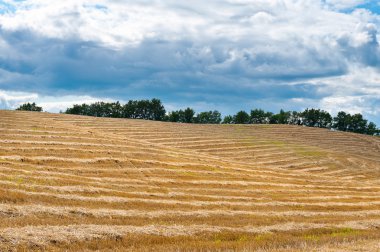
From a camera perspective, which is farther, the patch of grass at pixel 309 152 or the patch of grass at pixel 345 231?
the patch of grass at pixel 309 152

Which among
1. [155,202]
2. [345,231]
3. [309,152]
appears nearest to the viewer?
[345,231]

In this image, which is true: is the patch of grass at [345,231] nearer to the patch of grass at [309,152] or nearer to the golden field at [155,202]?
the golden field at [155,202]

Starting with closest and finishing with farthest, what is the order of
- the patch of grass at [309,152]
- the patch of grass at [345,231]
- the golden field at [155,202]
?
the golden field at [155,202]
the patch of grass at [345,231]
the patch of grass at [309,152]

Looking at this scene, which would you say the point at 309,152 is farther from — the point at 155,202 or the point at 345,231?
the point at 345,231

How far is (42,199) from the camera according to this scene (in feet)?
100

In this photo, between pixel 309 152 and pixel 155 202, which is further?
pixel 309 152

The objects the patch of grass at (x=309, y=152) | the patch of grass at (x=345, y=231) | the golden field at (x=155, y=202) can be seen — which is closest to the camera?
the golden field at (x=155, y=202)

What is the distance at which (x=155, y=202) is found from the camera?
119ft

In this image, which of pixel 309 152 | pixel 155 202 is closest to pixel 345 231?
pixel 155 202

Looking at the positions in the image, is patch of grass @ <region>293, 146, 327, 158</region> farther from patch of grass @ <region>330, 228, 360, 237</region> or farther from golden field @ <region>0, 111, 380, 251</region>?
patch of grass @ <region>330, 228, 360, 237</region>

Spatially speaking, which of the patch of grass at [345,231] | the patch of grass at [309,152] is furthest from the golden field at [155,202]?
the patch of grass at [309,152]

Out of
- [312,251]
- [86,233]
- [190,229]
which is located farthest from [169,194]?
[312,251]

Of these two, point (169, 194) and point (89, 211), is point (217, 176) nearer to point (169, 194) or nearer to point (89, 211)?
point (169, 194)

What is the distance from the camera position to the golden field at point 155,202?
2278 centimetres
